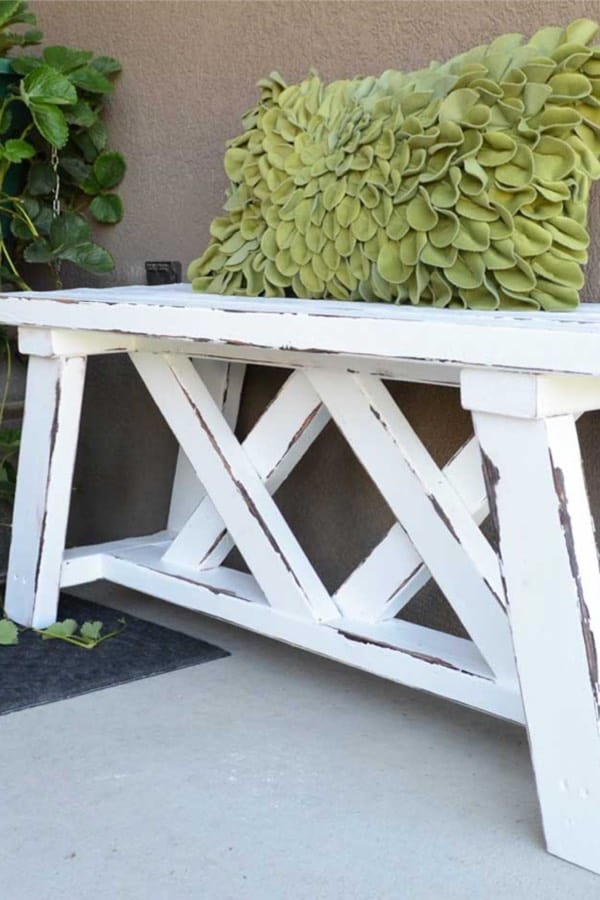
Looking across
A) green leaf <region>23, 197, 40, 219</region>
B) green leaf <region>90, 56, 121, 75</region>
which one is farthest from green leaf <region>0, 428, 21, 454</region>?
green leaf <region>90, 56, 121, 75</region>

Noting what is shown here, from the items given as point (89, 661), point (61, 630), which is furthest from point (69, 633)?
point (89, 661)

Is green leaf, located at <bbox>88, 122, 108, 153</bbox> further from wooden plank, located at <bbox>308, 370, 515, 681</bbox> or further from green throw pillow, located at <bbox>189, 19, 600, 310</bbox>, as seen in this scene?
wooden plank, located at <bbox>308, 370, 515, 681</bbox>

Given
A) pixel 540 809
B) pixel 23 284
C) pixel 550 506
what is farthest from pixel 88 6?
pixel 540 809

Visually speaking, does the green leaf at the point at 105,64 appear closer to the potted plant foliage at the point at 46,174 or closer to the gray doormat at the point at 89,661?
the potted plant foliage at the point at 46,174

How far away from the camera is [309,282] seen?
5.83 feet

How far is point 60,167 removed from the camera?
252 cm

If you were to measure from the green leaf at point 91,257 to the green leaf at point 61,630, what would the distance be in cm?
73

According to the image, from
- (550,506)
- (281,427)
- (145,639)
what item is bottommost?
(145,639)

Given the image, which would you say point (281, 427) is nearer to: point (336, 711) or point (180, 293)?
point (180, 293)

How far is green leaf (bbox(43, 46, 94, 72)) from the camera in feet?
7.77

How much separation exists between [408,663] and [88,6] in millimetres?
1651

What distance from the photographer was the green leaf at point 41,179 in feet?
8.17

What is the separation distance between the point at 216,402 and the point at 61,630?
0.51 metres

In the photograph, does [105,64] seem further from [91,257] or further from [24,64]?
[91,257]
